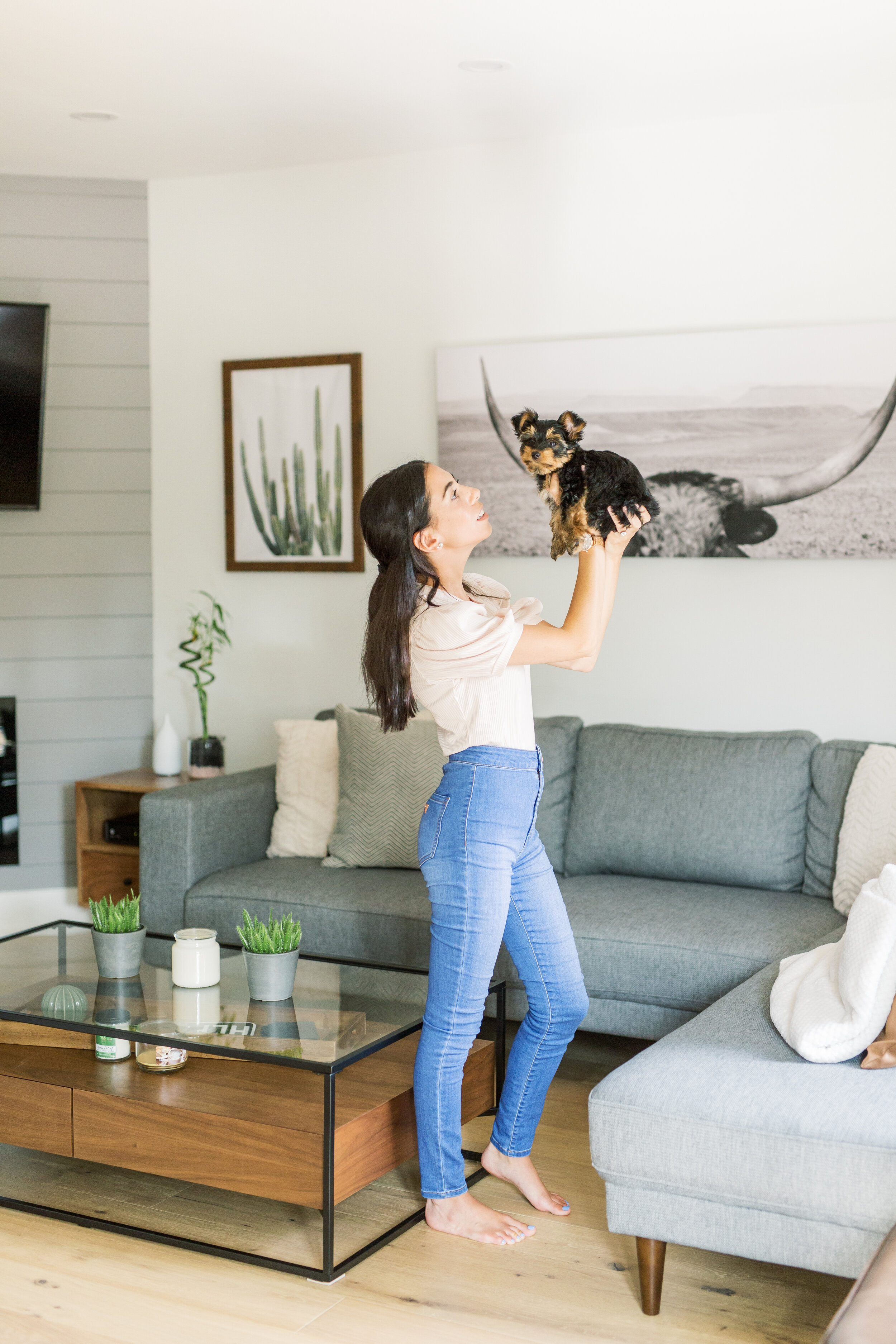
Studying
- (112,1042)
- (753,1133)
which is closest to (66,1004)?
(112,1042)

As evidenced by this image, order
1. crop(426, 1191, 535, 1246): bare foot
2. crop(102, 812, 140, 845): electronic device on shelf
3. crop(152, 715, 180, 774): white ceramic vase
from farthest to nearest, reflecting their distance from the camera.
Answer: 1. crop(152, 715, 180, 774): white ceramic vase
2. crop(102, 812, 140, 845): electronic device on shelf
3. crop(426, 1191, 535, 1246): bare foot

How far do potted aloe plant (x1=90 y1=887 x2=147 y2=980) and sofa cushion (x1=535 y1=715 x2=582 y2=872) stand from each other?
115cm

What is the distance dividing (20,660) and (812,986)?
304 cm

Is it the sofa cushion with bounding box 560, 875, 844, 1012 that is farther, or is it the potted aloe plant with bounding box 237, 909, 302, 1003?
the sofa cushion with bounding box 560, 875, 844, 1012

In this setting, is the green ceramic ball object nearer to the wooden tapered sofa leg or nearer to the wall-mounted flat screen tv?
the wooden tapered sofa leg

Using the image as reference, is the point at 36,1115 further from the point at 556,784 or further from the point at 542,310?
the point at 542,310

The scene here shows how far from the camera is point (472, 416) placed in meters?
4.07

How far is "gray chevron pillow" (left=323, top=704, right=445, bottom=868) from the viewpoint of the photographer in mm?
3555

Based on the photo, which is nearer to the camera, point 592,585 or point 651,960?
point 592,585

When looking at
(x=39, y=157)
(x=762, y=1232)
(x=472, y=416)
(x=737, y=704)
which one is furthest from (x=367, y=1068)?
(x=39, y=157)

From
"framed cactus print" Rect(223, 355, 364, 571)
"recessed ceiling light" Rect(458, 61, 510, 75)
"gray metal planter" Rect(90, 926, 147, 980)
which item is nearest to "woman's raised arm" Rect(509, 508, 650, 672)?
"gray metal planter" Rect(90, 926, 147, 980)

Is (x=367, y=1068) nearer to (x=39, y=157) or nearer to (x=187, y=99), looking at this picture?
(x=187, y=99)

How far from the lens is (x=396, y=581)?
2295 millimetres

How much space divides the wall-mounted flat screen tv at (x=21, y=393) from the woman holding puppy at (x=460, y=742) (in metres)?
2.37
